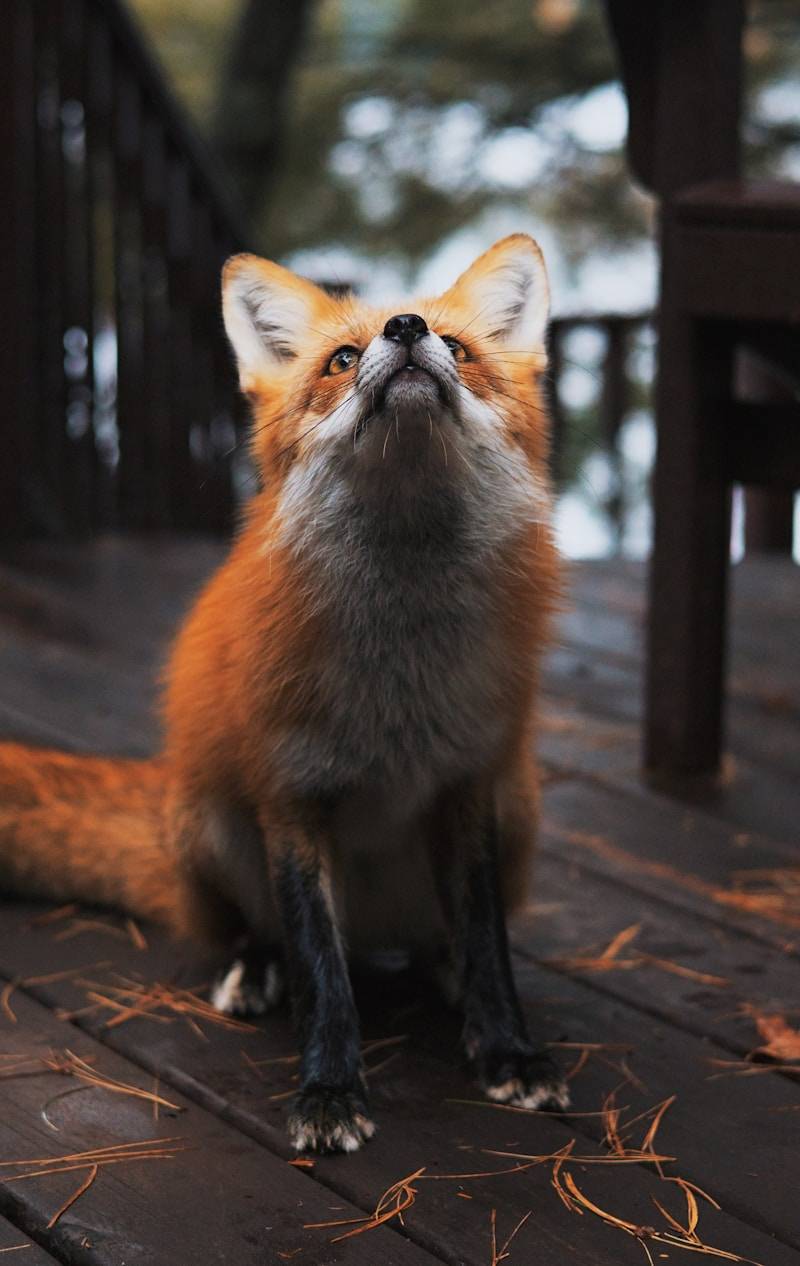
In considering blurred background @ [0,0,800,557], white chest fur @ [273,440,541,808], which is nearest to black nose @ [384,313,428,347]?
white chest fur @ [273,440,541,808]

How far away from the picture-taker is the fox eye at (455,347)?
2.10m

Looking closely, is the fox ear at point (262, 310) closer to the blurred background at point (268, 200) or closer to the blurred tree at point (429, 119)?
the blurred background at point (268, 200)

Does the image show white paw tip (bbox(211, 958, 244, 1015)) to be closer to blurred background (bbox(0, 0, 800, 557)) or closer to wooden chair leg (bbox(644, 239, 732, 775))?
wooden chair leg (bbox(644, 239, 732, 775))

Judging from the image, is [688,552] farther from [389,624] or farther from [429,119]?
[429,119]

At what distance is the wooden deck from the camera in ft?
5.74

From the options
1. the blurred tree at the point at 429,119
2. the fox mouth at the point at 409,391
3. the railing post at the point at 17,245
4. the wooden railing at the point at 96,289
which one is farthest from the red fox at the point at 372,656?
the blurred tree at the point at 429,119

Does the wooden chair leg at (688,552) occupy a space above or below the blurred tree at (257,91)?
below

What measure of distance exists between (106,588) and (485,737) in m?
2.89

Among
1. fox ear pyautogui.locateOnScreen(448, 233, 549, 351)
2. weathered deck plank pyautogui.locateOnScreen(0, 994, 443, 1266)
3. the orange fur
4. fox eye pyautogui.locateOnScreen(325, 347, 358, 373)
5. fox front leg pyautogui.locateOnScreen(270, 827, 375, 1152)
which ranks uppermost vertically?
fox ear pyautogui.locateOnScreen(448, 233, 549, 351)

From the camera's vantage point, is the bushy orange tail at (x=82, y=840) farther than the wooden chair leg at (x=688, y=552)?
No

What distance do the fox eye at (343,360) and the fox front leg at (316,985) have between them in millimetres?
693

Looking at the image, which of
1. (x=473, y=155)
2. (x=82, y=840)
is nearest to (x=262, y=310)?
(x=82, y=840)

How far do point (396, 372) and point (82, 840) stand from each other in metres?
1.22

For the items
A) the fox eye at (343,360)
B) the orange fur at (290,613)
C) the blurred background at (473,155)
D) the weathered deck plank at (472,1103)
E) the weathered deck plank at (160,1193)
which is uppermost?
the blurred background at (473,155)
